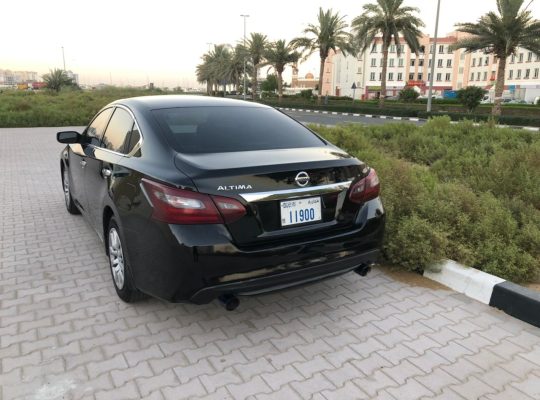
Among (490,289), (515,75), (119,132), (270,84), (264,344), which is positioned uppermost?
(515,75)

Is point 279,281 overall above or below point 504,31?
below

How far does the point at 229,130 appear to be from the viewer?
346cm

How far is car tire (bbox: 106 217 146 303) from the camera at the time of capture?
10.7 feet

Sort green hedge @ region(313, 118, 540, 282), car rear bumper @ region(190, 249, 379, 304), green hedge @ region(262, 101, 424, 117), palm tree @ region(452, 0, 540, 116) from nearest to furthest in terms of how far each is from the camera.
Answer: car rear bumper @ region(190, 249, 379, 304) → green hedge @ region(313, 118, 540, 282) → palm tree @ region(452, 0, 540, 116) → green hedge @ region(262, 101, 424, 117)

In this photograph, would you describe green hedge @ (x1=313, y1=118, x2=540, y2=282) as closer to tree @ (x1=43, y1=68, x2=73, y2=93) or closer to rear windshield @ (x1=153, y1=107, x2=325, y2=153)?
rear windshield @ (x1=153, y1=107, x2=325, y2=153)

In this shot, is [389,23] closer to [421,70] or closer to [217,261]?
[217,261]

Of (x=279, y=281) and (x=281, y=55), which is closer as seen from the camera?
(x=279, y=281)

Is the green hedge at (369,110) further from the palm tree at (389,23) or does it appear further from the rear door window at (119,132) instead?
the rear door window at (119,132)

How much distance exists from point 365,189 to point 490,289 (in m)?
1.35

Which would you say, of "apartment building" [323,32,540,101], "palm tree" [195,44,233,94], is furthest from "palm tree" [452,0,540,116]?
"apartment building" [323,32,540,101]

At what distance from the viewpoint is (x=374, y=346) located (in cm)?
299

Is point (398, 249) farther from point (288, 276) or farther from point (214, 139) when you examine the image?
point (214, 139)

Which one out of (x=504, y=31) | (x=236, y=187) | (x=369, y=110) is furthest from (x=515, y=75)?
→ (x=236, y=187)

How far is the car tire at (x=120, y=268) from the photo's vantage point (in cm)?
327
